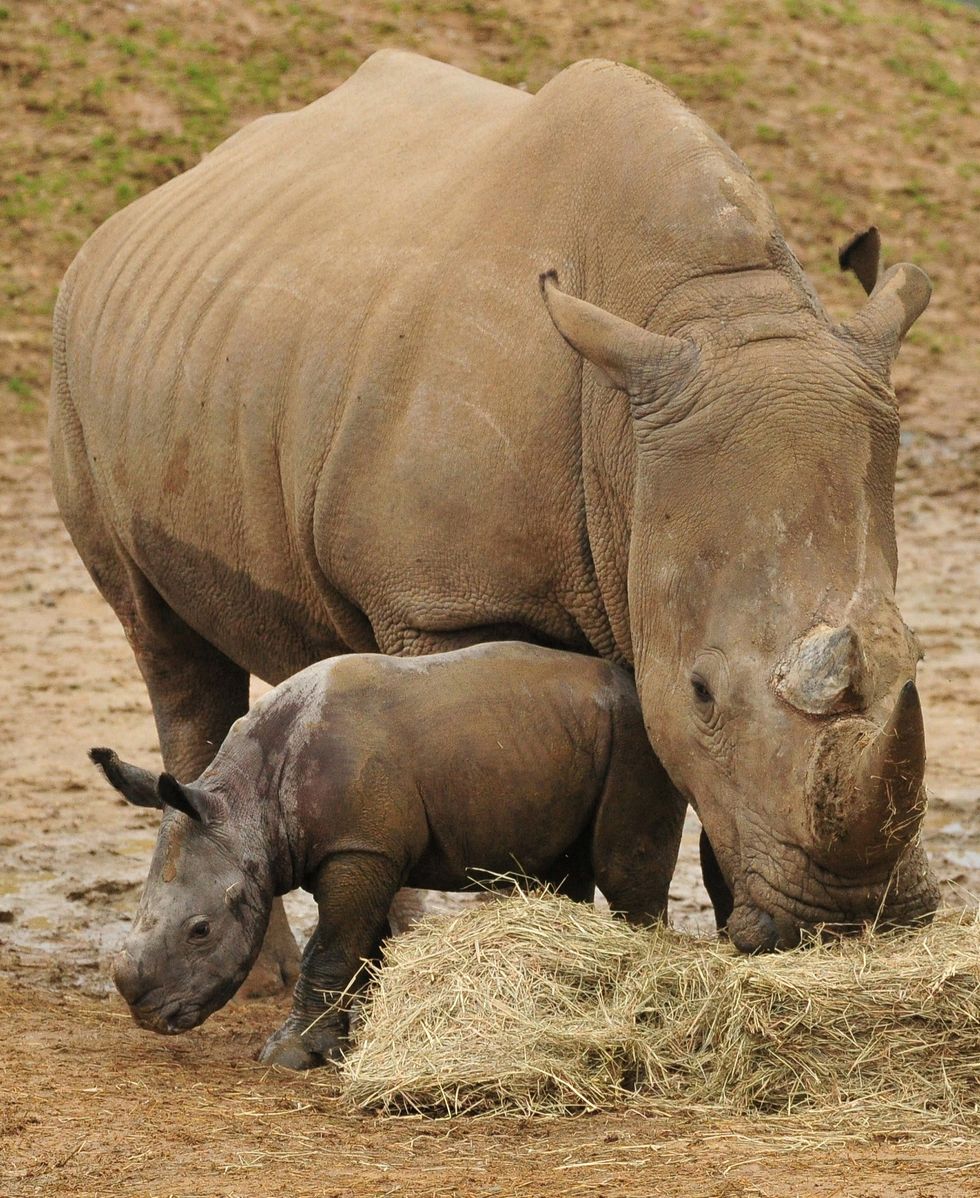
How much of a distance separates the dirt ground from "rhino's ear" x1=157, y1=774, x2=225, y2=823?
663 mm

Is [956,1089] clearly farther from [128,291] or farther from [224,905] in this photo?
[128,291]

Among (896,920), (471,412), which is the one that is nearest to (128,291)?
(471,412)

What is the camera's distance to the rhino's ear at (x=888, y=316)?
5.80 metres

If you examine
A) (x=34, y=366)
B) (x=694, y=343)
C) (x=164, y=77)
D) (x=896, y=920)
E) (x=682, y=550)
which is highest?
(x=694, y=343)

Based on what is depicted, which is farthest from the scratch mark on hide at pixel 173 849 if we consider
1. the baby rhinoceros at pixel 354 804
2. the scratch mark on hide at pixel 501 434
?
the scratch mark on hide at pixel 501 434

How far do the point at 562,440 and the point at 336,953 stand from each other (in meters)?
1.47

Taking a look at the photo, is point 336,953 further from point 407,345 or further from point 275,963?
point 275,963

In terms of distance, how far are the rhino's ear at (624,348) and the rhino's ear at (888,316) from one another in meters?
0.45

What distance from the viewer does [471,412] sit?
6074mm

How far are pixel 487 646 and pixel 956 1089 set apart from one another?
1.76 metres

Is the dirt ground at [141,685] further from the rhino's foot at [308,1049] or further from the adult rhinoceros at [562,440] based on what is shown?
the adult rhinoceros at [562,440]

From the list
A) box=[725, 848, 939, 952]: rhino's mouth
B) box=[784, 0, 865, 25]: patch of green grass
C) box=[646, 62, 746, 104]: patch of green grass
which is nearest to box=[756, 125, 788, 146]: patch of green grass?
box=[646, 62, 746, 104]: patch of green grass

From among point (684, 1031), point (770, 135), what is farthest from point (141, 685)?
point (770, 135)

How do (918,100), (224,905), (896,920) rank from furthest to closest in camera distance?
(918,100) → (224,905) → (896,920)
